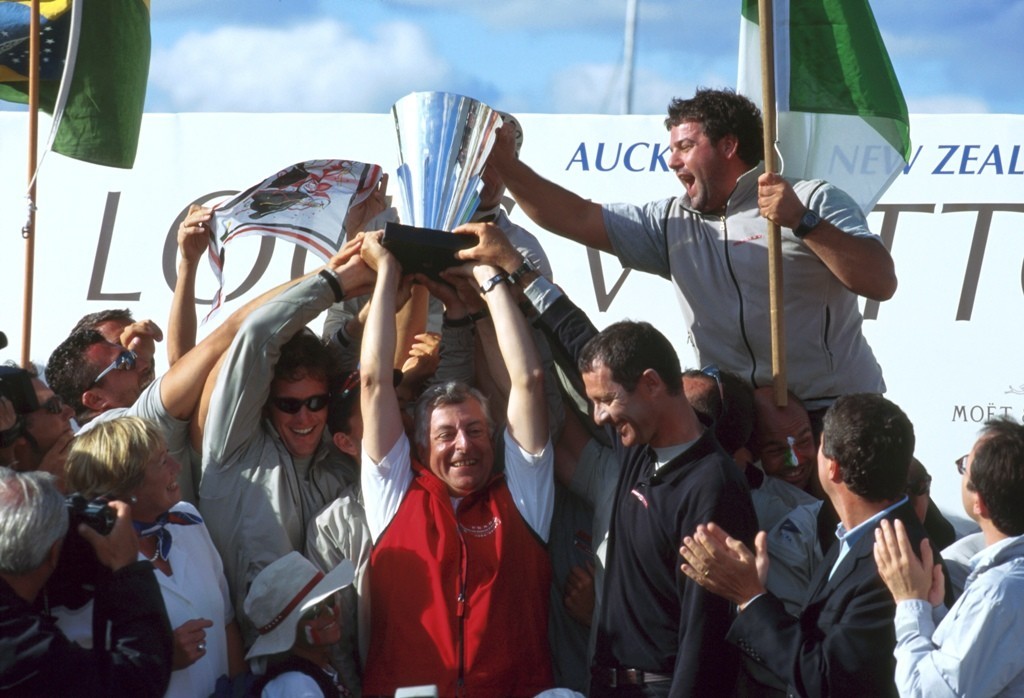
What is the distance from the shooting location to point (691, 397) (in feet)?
13.4

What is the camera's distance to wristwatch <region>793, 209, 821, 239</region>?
13.3 ft

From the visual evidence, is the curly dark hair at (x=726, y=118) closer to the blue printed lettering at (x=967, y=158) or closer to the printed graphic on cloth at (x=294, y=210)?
the printed graphic on cloth at (x=294, y=210)

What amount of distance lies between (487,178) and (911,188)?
3145 millimetres

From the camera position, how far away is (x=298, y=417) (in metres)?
4.24

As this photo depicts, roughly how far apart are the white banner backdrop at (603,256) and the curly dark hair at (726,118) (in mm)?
2394

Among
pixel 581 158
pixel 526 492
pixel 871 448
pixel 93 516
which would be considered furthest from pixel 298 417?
pixel 581 158

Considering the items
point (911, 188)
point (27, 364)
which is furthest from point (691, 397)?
point (911, 188)

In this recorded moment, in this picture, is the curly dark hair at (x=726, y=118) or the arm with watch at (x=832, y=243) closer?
the arm with watch at (x=832, y=243)

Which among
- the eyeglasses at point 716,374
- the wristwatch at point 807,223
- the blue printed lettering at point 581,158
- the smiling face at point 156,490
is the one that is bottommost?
the smiling face at point 156,490

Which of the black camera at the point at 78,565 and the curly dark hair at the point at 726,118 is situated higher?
the curly dark hair at the point at 726,118

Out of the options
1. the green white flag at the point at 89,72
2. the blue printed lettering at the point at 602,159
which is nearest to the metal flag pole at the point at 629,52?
the blue printed lettering at the point at 602,159

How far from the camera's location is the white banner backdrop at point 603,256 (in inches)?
264

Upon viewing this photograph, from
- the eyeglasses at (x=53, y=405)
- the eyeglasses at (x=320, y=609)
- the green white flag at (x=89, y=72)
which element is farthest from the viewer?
the green white flag at (x=89, y=72)

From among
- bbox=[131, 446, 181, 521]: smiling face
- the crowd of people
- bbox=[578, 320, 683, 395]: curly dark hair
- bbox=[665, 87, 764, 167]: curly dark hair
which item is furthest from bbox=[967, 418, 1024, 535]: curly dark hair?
bbox=[131, 446, 181, 521]: smiling face
